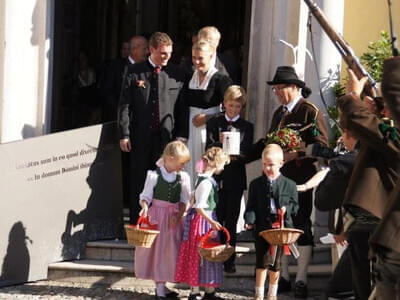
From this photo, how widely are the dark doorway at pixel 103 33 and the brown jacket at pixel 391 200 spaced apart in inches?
198

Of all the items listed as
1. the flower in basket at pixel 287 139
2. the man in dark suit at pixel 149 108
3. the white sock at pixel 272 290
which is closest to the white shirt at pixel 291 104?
the flower in basket at pixel 287 139

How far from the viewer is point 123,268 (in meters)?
9.78

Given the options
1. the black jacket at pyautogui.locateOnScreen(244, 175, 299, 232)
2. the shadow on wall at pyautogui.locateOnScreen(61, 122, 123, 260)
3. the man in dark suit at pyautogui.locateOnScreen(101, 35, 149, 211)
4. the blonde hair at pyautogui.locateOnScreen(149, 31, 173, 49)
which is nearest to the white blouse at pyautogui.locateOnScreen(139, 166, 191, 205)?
the black jacket at pyautogui.locateOnScreen(244, 175, 299, 232)

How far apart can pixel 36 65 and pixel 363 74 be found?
173 inches

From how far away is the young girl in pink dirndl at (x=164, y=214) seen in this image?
30.2 feet

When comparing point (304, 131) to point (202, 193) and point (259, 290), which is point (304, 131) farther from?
point (259, 290)

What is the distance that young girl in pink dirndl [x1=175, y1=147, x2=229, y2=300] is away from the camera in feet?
29.6

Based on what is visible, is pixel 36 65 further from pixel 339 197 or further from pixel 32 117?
pixel 339 197

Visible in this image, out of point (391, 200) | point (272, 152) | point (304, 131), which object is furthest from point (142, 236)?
point (391, 200)

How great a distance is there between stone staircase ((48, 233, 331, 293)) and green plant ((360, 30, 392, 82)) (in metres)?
1.65

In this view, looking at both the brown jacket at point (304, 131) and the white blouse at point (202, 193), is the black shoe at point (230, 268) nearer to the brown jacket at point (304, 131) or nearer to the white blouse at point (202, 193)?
the white blouse at point (202, 193)

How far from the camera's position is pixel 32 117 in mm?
10672

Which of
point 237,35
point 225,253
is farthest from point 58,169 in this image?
point 237,35

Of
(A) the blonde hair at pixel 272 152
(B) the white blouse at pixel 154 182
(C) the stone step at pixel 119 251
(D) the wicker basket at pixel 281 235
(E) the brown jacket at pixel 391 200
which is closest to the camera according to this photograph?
(E) the brown jacket at pixel 391 200
